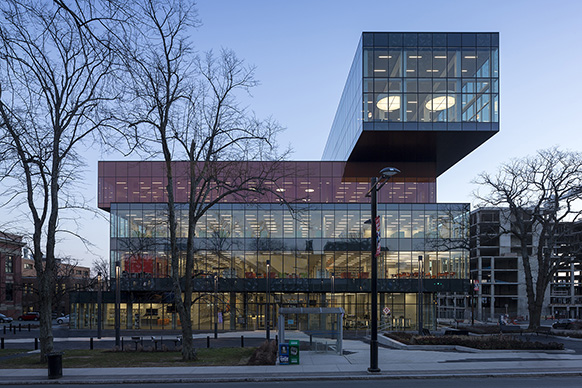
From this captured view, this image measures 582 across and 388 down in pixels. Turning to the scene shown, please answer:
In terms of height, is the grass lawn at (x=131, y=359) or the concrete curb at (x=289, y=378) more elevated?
the concrete curb at (x=289, y=378)

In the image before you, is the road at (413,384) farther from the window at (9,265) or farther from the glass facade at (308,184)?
the window at (9,265)

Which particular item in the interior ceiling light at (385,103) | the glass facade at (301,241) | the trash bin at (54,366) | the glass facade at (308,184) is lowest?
the trash bin at (54,366)

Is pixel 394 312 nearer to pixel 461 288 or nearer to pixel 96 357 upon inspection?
pixel 461 288

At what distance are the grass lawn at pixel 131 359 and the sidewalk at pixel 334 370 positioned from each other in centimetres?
145

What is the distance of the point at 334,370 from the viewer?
19.8 m

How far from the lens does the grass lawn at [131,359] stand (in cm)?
2242

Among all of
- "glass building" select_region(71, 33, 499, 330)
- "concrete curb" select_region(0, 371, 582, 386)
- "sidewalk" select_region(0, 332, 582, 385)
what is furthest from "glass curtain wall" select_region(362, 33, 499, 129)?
"concrete curb" select_region(0, 371, 582, 386)

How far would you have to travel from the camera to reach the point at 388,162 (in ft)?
199

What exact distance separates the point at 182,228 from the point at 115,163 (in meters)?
15.4

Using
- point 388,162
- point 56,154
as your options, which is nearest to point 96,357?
point 56,154

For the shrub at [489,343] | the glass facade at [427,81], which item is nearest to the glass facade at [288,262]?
the glass facade at [427,81]

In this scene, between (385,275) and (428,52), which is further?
(385,275)

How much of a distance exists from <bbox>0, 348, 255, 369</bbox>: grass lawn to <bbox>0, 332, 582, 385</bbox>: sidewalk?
1448mm

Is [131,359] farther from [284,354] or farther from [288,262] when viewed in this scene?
[288,262]
